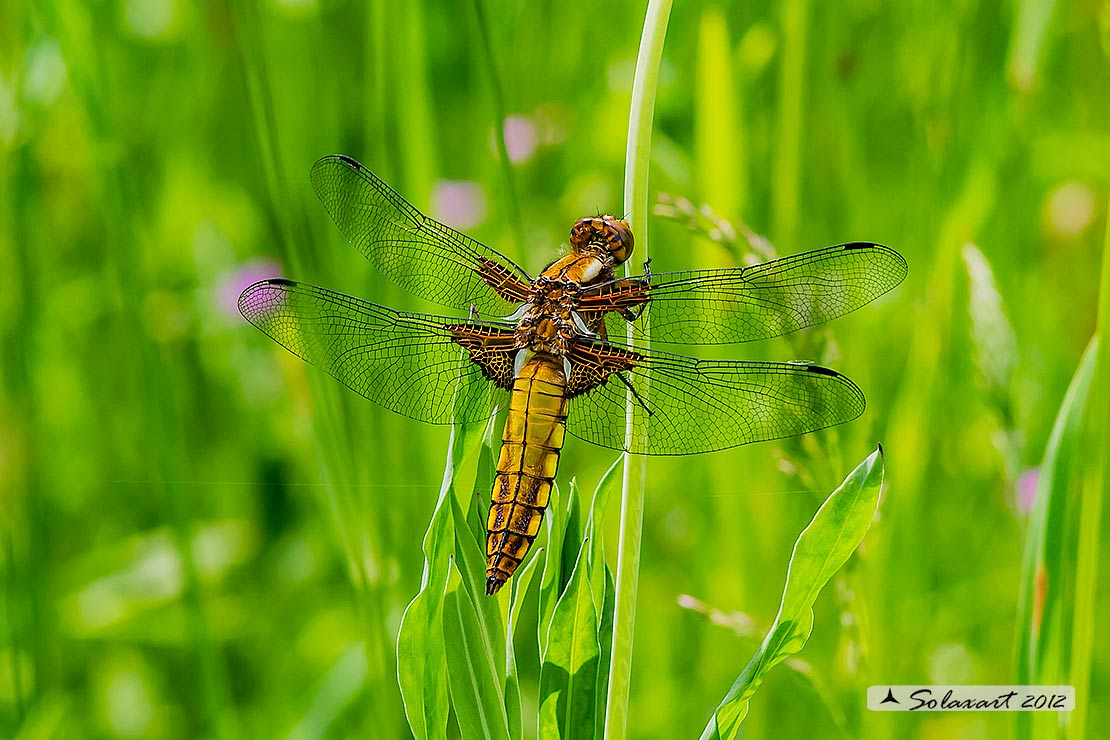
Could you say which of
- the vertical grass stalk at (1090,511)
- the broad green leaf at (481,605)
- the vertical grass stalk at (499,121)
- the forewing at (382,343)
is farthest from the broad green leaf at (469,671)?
the vertical grass stalk at (1090,511)

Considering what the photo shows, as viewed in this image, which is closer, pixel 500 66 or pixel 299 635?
pixel 500 66

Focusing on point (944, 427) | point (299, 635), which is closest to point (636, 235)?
point (944, 427)

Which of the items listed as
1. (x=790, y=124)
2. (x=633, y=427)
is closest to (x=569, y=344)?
(x=633, y=427)

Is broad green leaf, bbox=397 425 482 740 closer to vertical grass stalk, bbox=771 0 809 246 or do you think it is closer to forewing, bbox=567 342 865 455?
forewing, bbox=567 342 865 455

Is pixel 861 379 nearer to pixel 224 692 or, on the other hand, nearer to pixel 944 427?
pixel 944 427

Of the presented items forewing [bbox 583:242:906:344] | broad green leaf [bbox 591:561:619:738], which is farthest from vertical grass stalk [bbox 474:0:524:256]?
broad green leaf [bbox 591:561:619:738]

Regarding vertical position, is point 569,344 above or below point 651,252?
below

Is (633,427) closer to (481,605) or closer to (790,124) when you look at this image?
(481,605)
